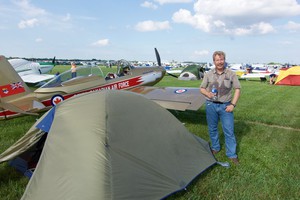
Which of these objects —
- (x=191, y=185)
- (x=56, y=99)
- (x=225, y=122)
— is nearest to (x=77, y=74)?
(x=56, y=99)

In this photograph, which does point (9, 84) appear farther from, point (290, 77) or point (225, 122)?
point (290, 77)

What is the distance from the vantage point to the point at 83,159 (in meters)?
3.28

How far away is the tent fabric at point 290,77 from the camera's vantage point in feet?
75.7

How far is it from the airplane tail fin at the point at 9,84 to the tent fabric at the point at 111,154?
4236 millimetres

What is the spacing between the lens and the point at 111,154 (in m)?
3.35

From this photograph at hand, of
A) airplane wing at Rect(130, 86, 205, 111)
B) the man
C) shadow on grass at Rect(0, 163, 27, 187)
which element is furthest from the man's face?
shadow on grass at Rect(0, 163, 27, 187)

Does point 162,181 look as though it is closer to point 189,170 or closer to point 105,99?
point 189,170

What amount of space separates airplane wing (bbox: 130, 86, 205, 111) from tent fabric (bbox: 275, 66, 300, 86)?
59.1ft

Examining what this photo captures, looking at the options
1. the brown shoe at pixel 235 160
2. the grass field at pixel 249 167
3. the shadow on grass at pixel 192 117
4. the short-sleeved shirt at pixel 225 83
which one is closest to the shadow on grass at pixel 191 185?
the grass field at pixel 249 167

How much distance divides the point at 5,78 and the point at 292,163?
7325 mm

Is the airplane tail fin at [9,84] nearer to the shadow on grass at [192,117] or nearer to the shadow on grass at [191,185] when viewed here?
the shadow on grass at [192,117]

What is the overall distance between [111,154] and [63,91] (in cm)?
498

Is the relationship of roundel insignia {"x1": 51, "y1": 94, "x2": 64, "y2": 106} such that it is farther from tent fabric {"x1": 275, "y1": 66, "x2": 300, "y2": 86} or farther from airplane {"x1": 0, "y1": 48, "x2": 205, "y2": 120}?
tent fabric {"x1": 275, "y1": 66, "x2": 300, "y2": 86}

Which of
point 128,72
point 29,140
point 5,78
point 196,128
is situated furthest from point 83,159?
point 128,72
